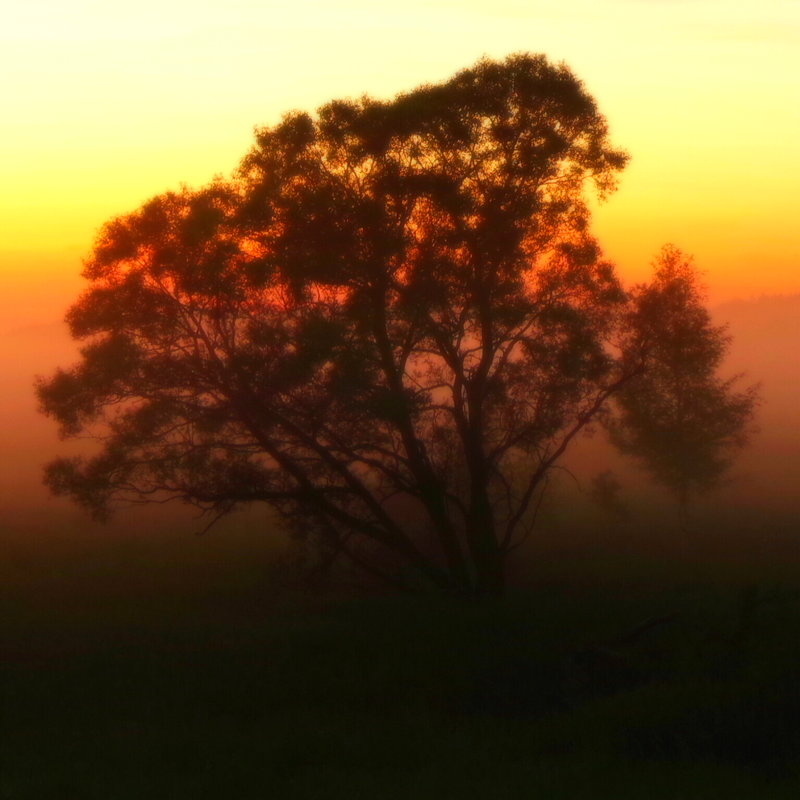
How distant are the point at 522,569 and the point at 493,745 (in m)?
23.8

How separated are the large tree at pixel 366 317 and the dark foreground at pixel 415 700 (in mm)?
3389

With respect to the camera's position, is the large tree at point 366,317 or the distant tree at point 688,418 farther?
the distant tree at point 688,418

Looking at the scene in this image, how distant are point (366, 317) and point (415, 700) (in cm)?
981

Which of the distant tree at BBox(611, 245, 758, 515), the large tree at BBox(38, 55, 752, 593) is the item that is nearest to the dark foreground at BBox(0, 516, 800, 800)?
the large tree at BBox(38, 55, 752, 593)

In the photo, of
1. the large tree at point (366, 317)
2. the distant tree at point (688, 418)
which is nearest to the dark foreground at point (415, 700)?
the large tree at point (366, 317)

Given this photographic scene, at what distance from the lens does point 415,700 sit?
20.3 metres

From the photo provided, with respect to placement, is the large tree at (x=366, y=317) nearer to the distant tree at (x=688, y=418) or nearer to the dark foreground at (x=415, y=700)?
the dark foreground at (x=415, y=700)

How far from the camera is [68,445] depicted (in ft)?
318

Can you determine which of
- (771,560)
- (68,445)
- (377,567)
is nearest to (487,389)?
(377,567)

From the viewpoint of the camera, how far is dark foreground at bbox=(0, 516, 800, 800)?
47.5 ft

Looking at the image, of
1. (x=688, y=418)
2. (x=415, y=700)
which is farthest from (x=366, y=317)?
(x=688, y=418)

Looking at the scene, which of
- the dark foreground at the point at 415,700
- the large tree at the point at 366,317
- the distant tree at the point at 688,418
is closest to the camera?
the dark foreground at the point at 415,700

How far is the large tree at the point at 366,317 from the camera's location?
2658 cm

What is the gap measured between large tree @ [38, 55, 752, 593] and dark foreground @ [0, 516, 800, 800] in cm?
339
